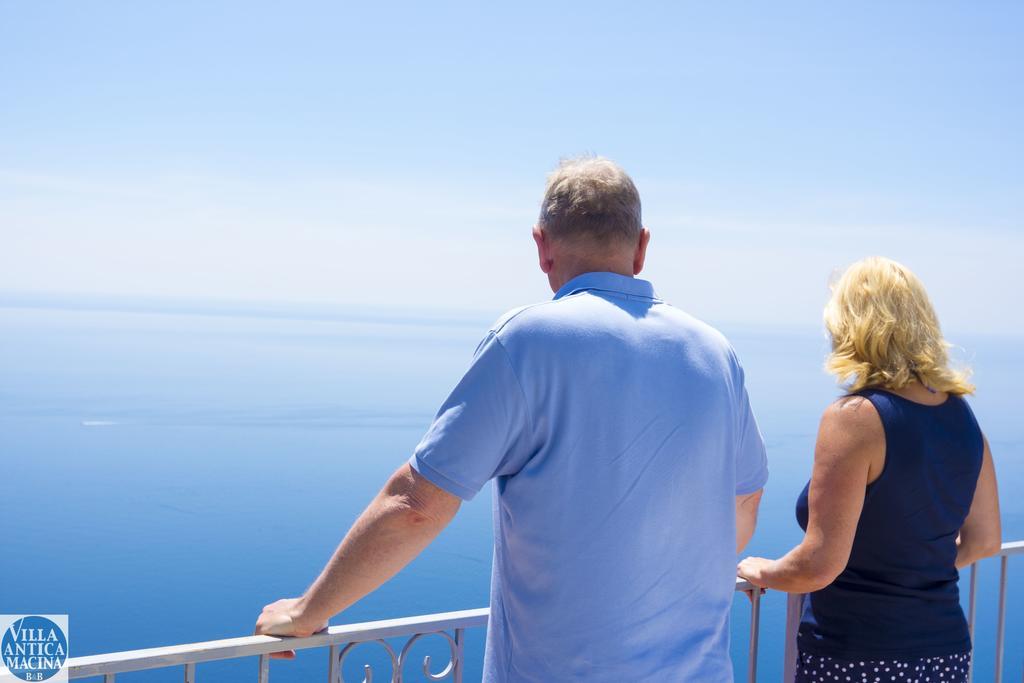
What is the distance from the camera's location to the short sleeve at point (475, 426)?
1226 mm

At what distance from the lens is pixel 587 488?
1257 millimetres

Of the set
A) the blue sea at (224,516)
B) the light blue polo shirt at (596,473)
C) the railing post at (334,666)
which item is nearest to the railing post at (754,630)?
the light blue polo shirt at (596,473)

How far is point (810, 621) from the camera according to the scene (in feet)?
6.17

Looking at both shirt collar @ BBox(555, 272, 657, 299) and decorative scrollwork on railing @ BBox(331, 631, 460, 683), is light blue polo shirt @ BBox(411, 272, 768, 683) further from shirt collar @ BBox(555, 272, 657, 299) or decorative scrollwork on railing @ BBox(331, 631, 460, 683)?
decorative scrollwork on railing @ BBox(331, 631, 460, 683)

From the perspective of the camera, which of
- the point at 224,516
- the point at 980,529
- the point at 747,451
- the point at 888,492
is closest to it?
the point at 747,451

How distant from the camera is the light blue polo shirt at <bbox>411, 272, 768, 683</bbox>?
1236 mm

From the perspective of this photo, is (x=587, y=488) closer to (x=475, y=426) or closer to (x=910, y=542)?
(x=475, y=426)

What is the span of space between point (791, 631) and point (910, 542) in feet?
1.63

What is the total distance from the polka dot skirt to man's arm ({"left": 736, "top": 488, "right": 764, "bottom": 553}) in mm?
411

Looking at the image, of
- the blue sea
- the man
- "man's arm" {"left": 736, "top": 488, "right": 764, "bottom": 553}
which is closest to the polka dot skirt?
"man's arm" {"left": 736, "top": 488, "right": 764, "bottom": 553}

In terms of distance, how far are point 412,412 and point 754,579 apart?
45.9 m

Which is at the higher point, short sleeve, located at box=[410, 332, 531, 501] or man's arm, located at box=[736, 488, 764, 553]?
short sleeve, located at box=[410, 332, 531, 501]

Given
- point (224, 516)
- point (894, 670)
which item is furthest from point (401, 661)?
point (224, 516)

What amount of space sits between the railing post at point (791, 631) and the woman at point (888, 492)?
7.2 inches
